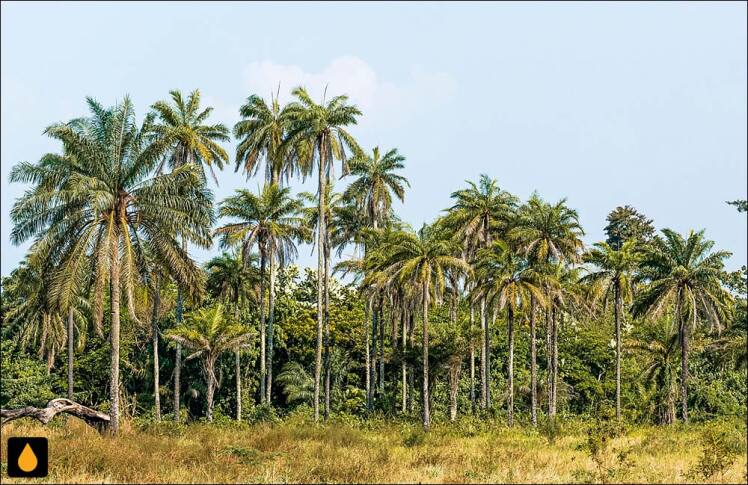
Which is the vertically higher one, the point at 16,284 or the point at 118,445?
the point at 16,284

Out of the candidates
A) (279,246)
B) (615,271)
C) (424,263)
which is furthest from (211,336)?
(615,271)

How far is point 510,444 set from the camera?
1110 inches

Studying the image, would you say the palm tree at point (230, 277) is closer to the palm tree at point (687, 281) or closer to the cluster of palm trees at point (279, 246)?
the cluster of palm trees at point (279, 246)

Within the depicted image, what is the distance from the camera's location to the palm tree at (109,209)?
86.0 ft

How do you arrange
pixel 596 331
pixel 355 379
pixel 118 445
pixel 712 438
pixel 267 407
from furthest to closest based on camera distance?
pixel 596 331 → pixel 355 379 → pixel 267 407 → pixel 118 445 → pixel 712 438

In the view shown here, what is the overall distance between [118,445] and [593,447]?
13301 mm

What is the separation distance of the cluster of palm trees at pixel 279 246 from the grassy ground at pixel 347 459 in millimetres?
5011

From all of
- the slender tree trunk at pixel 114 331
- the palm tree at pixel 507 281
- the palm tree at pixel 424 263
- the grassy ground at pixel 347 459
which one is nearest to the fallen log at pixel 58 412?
the slender tree trunk at pixel 114 331

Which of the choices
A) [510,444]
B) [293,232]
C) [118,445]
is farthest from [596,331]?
[118,445]

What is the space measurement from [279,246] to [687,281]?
2411 centimetres

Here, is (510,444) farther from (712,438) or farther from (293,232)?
(293,232)

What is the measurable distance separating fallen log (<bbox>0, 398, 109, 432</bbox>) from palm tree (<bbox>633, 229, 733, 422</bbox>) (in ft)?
103

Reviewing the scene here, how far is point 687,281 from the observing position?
147ft

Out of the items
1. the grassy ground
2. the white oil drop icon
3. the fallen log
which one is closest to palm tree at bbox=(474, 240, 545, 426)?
the grassy ground
